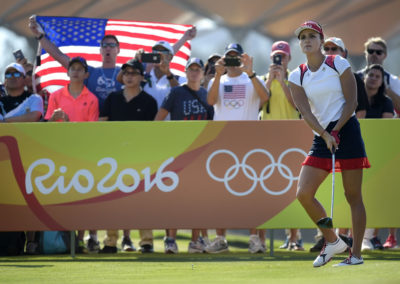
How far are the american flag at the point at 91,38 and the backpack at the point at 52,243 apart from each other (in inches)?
98.6

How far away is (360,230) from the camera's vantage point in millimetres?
8305

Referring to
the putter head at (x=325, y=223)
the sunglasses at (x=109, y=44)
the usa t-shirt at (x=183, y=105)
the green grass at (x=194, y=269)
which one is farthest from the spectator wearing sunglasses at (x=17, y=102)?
the putter head at (x=325, y=223)

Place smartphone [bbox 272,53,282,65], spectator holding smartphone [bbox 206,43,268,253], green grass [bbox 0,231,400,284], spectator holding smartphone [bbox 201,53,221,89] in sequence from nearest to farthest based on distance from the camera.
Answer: green grass [bbox 0,231,400,284] < spectator holding smartphone [bbox 206,43,268,253] < smartphone [bbox 272,53,282,65] < spectator holding smartphone [bbox 201,53,221,89]

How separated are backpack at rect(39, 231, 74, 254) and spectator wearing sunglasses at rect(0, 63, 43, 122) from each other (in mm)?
1360

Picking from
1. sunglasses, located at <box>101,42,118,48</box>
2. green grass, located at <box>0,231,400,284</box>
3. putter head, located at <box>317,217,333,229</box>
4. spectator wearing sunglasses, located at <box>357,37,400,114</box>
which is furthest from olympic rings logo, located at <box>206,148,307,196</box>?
sunglasses, located at <box>101,42,118,48</box>

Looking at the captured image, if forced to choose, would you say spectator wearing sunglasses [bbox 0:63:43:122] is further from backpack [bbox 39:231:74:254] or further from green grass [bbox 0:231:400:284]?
green grass [bbox 0:231:400:284]

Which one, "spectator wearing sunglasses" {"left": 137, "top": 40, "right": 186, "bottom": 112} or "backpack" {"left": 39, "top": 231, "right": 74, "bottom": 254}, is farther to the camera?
"spectator wearing sunglasses" {"left": 137, "top": 40, "right": 186, "bottom": 112}

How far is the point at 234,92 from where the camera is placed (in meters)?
11.0

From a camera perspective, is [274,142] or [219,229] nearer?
[274,142]

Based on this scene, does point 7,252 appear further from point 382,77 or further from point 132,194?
point 382,77

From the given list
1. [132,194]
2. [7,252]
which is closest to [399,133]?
[132,194]

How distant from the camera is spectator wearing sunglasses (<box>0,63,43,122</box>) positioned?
11.1 metres

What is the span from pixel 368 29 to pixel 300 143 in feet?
30.2

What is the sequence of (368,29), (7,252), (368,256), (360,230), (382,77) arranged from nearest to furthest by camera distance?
(360,230) < (368,256) < (7,252) < (382,77) < (368,29)
